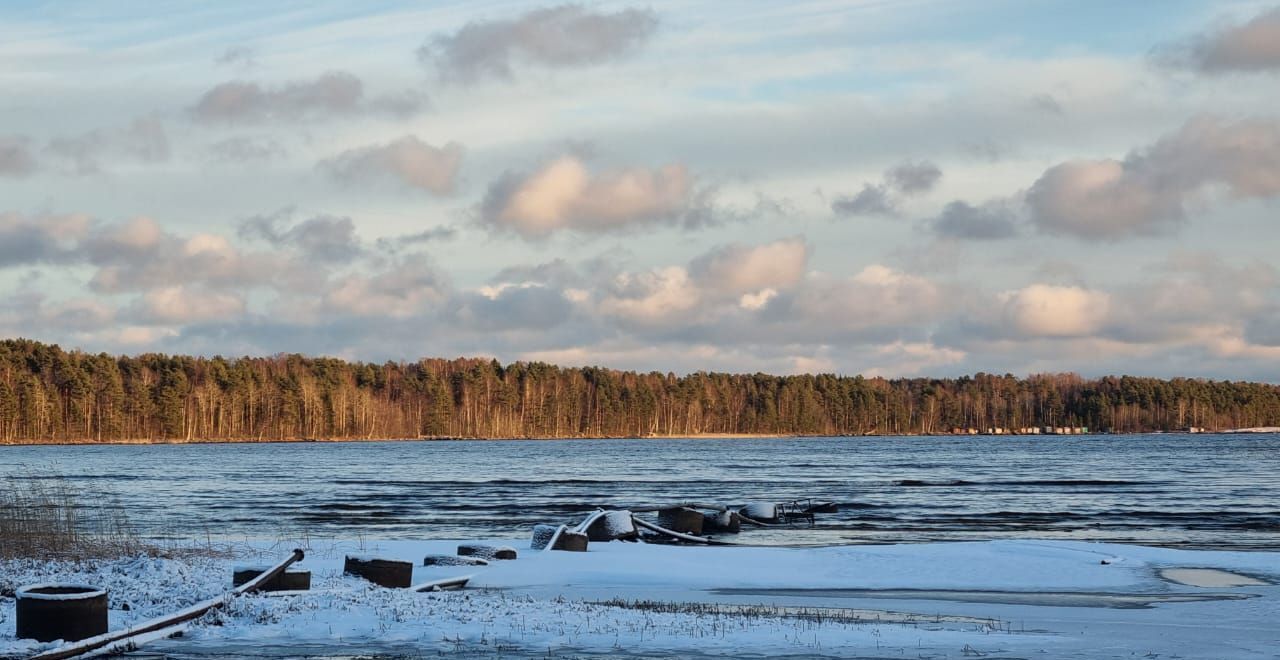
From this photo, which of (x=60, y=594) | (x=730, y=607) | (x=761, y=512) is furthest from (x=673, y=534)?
(x=60, y=594)

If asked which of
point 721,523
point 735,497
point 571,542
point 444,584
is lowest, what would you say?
point 735,497

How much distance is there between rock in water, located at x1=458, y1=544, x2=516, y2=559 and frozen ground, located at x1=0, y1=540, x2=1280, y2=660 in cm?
48

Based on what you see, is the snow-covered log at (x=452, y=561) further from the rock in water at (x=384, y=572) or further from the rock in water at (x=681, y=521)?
the rock in water at (x=681, y=521)

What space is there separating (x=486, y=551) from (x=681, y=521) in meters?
10.6

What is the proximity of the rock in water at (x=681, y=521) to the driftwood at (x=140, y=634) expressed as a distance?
19302mm

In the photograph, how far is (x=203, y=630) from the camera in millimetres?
16672

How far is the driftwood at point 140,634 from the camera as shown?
48.2 feet

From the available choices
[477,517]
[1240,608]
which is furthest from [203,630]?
[477,517]

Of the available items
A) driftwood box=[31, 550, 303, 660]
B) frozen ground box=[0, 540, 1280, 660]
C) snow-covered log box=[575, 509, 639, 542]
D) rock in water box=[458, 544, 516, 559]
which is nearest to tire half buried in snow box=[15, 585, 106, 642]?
driftwood box=[31, 550, 303, 660]

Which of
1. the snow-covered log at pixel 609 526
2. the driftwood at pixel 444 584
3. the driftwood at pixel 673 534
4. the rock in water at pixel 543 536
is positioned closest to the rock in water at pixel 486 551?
the rock in water at pixel 543 536

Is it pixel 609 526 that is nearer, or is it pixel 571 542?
pixel 571 542

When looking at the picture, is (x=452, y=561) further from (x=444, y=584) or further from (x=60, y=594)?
(x=60, y=594)

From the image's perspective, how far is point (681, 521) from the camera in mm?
36938

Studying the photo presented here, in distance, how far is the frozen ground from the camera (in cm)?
1614
